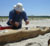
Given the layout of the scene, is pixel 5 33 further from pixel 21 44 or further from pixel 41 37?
pixel 41 37

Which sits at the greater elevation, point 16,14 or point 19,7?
point 19,7

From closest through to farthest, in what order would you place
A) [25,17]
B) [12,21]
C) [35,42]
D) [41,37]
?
[35,42] < [41,37] < [12,21] < [25,17]

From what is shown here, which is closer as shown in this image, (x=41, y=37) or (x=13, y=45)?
(x=13, y=45)

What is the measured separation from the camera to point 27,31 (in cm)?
502

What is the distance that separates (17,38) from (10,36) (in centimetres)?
25

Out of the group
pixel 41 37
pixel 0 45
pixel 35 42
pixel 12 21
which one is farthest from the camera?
pixel 12 21

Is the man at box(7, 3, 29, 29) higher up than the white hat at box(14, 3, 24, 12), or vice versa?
the white hat at box(14, 3, 24, 12)

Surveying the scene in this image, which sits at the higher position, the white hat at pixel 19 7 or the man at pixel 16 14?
the white hat at pixel 19 7

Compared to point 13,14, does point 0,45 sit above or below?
below

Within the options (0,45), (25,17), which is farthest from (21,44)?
(25,17)

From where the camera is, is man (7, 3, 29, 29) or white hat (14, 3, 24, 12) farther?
white hat (14, 3, 24, 12)

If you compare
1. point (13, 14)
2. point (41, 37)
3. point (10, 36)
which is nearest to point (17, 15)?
point (13, 14)

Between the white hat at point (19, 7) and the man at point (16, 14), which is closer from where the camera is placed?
the man at point (16, 14)

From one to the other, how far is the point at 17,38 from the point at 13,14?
59.8 inches
